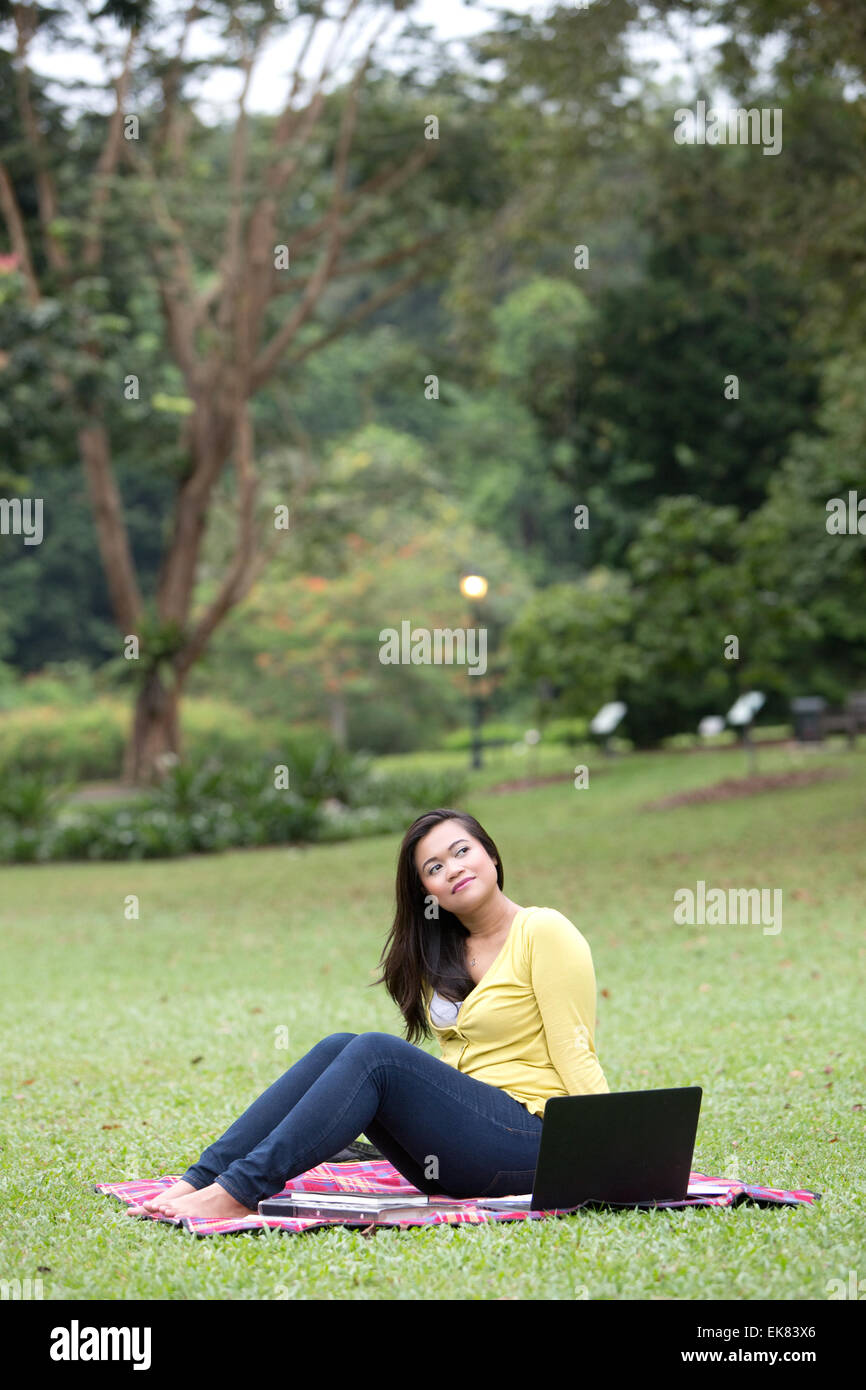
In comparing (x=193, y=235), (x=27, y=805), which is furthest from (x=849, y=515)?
(x=27, y=805)

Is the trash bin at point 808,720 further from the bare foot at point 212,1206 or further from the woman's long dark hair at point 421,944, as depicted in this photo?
the bare foot at point 212,1206

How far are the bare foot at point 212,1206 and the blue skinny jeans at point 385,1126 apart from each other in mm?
31

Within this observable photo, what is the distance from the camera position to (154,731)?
22.2m

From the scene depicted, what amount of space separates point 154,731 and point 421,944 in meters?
18.4

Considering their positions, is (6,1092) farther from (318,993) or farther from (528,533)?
(528,533)

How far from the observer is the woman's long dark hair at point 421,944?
419cm

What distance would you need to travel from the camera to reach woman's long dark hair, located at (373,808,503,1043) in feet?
13.8

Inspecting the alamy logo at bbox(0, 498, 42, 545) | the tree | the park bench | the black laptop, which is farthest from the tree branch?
the black laptop

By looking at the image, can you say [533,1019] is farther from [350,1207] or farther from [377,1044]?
[350,1207]

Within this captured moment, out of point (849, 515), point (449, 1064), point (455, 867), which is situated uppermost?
point (849, 515)

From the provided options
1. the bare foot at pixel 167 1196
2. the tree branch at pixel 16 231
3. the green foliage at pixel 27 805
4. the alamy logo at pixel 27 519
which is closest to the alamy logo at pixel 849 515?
the tree branch at pixel 16 231
